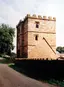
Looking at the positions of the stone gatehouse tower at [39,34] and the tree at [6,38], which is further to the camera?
the tree at [6,38]

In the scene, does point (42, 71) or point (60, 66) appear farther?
point (42, 71)

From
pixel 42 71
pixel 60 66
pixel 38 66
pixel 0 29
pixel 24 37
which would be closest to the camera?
pixel 60 66

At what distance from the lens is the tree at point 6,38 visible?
72.0m

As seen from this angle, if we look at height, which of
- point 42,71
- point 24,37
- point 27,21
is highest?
point 27,21

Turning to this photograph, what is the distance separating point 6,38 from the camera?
237 ft

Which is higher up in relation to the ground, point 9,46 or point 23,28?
point 23,28

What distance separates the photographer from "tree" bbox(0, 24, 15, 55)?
236 feet

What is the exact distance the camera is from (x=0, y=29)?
72125 mm

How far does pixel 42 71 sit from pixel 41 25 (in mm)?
29628

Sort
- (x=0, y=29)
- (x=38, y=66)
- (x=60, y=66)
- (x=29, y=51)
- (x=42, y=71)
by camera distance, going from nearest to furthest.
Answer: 1. (x=60, y=66)
2. (x=42, y=71)
3. (x=38, y=66)
4. (x=29, y=51)
5. (x=0, y=29)

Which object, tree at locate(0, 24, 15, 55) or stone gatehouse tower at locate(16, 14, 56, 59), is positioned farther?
tree at locate(0, 24, 15, 55)

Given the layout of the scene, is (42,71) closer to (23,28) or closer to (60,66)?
(60,66)

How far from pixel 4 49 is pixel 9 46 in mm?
2623

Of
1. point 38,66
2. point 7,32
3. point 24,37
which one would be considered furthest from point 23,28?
point 38,66
